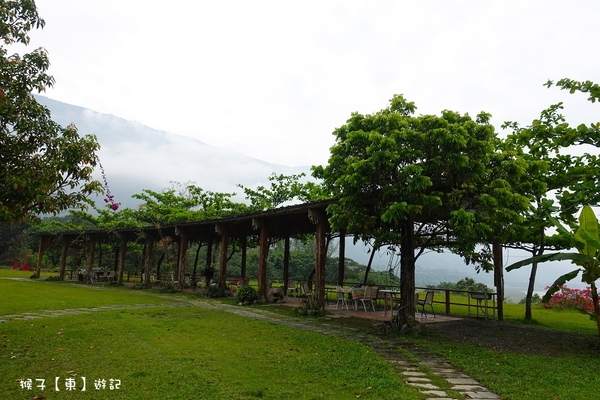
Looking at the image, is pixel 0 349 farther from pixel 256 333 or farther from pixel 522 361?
pixel 522 361

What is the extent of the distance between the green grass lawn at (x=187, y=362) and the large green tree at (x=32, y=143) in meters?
2.19

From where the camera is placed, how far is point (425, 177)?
22.4ft

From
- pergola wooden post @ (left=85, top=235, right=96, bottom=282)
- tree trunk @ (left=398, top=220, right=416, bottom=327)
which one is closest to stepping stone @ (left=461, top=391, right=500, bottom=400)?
tree trunk @ (left=398, top=220, right=416, bottom=327)

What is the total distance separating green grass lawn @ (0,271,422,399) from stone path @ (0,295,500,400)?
25cm

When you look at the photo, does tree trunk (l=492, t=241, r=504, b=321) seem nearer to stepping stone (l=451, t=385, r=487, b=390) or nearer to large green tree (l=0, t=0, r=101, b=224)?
stepping stone (l=451, t=385, r=487, b=390)

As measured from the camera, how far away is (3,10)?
5938mm

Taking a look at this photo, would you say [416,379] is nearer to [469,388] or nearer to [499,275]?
[469,388]

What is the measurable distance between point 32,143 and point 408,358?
6.97 m

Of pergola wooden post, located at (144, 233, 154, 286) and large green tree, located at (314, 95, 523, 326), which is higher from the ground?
large green tree, located at (314, 95, 523, 326)

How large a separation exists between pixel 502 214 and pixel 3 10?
29.2 feet

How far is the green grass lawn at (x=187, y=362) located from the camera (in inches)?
162

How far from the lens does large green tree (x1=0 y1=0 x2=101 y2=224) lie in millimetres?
5848

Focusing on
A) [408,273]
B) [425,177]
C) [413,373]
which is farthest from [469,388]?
[408,273]

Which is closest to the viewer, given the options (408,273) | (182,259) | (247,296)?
(408,273)
